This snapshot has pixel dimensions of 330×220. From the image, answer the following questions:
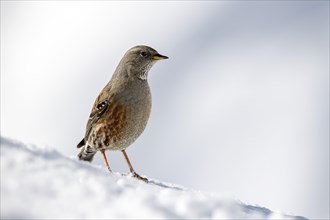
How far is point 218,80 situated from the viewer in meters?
105

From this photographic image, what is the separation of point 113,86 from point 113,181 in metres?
4.14

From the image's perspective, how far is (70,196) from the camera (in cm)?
494

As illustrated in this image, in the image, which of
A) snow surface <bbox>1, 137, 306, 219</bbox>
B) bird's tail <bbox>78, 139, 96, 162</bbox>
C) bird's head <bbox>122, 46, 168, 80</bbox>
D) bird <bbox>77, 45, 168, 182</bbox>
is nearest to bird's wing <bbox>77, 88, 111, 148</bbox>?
bird <bbox>77, 45, 168, 182</bbox>

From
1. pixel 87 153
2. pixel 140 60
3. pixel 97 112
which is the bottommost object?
pixel 87 153

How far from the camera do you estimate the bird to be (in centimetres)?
937

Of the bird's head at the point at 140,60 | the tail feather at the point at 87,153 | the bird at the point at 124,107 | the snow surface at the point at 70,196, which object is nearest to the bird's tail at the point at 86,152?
the tail feather at the point at 87,153

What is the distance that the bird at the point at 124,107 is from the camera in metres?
9.37

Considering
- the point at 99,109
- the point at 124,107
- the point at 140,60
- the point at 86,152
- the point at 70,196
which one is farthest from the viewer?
the point at 86,152

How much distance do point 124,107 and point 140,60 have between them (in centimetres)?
90

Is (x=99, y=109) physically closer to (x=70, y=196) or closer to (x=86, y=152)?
(x=86, y=152)

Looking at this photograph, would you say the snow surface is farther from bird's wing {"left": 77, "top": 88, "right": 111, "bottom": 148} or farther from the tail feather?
the tail feather

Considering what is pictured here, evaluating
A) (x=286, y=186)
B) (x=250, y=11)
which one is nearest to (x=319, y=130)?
(x=286, y=186)

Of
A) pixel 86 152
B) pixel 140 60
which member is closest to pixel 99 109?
pixel 140 60

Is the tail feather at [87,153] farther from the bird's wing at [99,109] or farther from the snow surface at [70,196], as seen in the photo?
the snow surface at [70,196]
